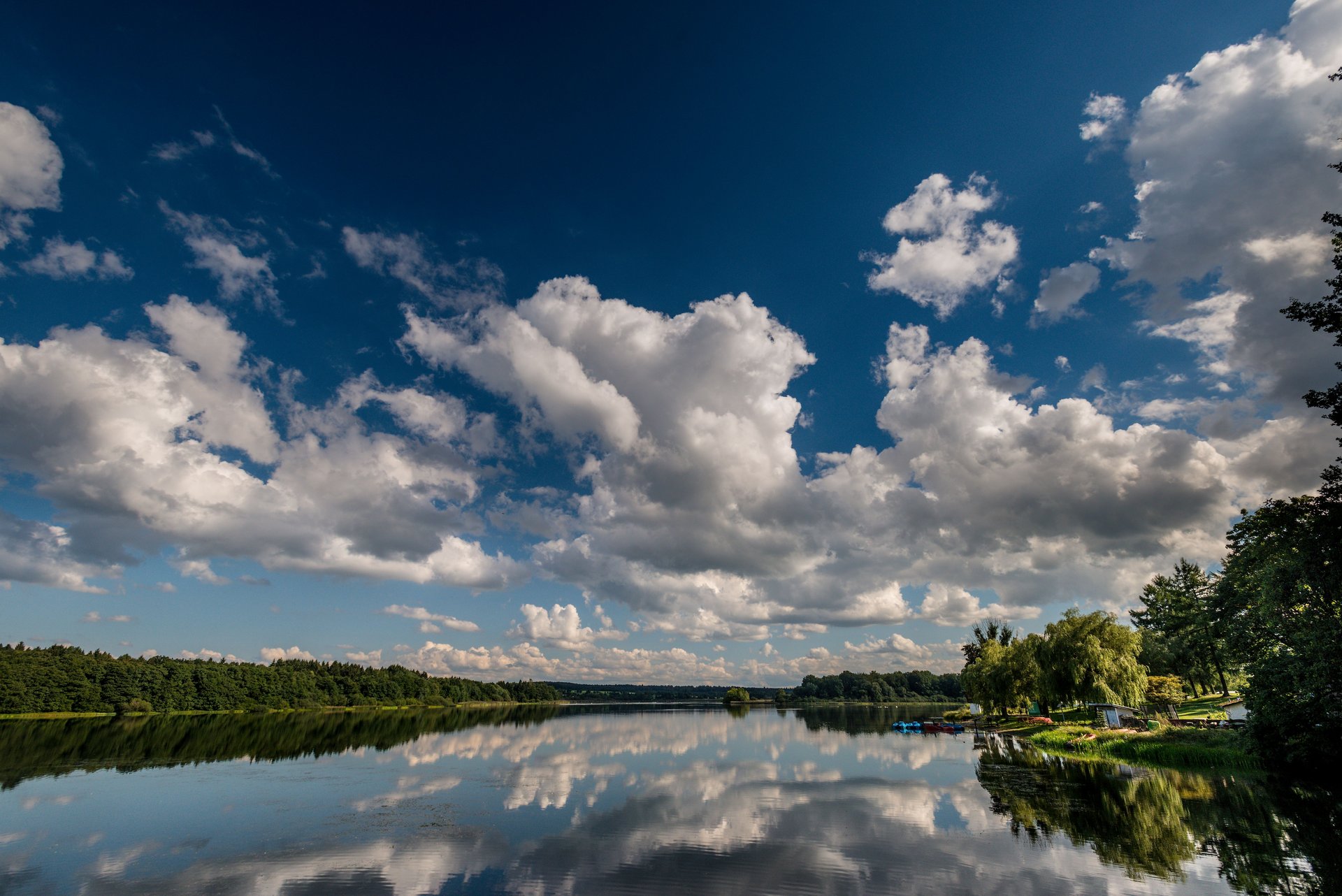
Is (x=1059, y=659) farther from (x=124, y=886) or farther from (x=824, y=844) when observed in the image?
(x=124, y=886)

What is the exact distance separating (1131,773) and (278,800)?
58.4 metres

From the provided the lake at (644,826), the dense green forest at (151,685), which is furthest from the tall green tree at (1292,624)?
the dense green forest at (151,685)

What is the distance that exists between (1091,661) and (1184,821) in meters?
40.8

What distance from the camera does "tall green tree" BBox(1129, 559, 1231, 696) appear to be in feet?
217

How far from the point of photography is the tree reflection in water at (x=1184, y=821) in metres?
22.0

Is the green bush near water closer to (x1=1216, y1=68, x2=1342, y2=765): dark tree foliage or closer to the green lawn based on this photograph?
(x1=1216, y1=68, x2=1342, y2=765): dark tree foliage

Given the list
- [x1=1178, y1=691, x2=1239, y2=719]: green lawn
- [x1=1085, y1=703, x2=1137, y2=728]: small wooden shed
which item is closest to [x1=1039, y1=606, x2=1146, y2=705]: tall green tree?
[x1=1085, y1=703, x2=1137, y2=728]: small wooden shed

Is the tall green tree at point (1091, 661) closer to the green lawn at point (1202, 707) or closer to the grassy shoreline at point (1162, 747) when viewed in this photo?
the grassy shoreline at point (1162, 747)

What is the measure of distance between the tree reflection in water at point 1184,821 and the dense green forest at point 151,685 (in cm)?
15190

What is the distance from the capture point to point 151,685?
12725cm

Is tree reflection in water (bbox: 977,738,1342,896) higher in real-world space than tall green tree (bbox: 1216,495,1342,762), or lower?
lower

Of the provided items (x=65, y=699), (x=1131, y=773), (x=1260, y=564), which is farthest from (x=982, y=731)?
(x=65, y=699)

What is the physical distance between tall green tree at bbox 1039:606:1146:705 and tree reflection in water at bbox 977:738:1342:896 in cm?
2000

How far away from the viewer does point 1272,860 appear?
22.6 meters
